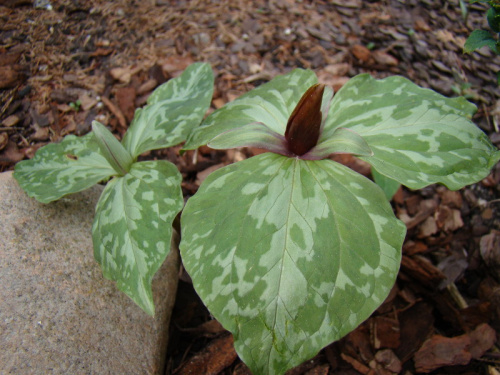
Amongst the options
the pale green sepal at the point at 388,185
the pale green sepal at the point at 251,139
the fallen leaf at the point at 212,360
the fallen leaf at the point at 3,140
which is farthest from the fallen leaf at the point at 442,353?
the fallen leaf at the point at 3,140

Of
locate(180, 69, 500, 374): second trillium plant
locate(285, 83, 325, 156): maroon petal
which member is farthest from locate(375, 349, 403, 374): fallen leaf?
locate(285, 83, 325, 156): maroon petal

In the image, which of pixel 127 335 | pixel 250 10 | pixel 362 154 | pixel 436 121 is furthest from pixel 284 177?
pixel 250 10

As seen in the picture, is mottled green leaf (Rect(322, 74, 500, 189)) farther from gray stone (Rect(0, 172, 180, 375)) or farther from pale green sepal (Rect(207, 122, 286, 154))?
gray stone (Rect(0, 172, 180, 375))

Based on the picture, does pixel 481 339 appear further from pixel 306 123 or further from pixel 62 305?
pixel 62 305

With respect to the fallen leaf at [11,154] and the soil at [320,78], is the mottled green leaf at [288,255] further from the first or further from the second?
the fallen leaf at [11,154]

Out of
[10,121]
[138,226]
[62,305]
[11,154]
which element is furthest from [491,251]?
[10,121]

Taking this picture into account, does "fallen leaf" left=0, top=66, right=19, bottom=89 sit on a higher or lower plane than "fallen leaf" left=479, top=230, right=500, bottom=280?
higher

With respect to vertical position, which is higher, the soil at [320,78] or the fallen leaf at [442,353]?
the soil at [320,78]
